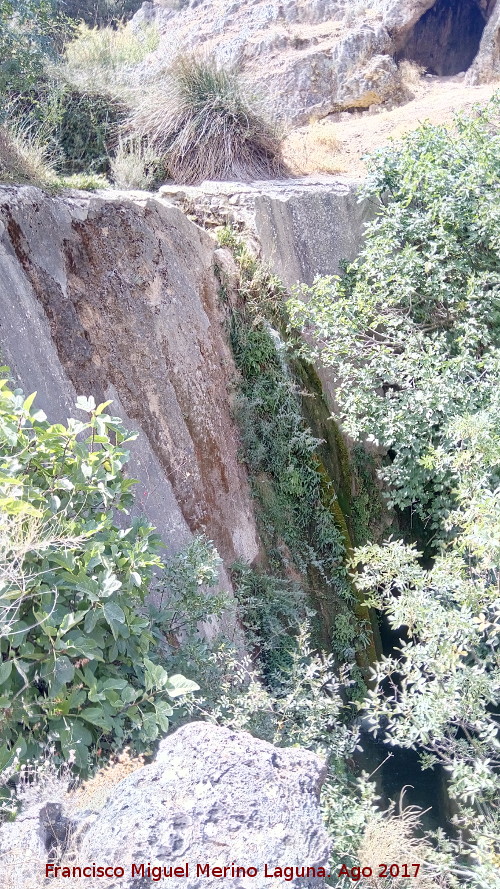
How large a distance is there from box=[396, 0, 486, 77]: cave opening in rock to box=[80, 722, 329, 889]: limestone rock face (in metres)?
15.8

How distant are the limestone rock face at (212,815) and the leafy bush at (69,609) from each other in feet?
1.25

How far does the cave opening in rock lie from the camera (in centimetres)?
1507

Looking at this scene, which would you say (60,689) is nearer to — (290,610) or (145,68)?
(290,610)

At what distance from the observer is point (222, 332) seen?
6352 millimetres

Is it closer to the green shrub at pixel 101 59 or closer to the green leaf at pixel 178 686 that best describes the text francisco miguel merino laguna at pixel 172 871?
the green leaf at pixel 178 686

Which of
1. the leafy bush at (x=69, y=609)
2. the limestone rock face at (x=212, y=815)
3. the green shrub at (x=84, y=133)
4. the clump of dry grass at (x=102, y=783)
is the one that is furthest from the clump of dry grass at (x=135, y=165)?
the limestone rock face at (x=212, y=815)

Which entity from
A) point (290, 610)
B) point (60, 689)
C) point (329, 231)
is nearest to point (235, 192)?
point (329, 231)

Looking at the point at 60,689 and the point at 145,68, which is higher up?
the point at 145,68

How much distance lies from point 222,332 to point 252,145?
3.15 metres

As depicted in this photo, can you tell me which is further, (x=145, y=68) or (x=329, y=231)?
(x=145, y=68)

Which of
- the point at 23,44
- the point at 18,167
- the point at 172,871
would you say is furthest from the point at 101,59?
the point at 172,871

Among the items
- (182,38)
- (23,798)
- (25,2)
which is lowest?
(23,798)

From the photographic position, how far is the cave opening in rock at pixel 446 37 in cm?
1507

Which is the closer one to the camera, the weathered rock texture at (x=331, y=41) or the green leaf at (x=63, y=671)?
the green leaf at (x=63, y=671)
